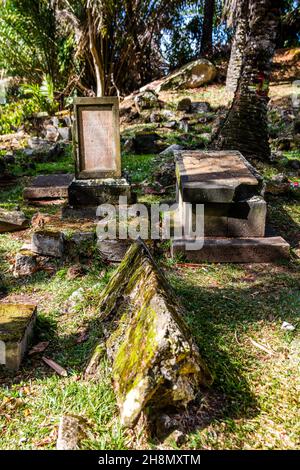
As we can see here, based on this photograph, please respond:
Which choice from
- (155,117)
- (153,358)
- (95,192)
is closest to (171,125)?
(155,117)

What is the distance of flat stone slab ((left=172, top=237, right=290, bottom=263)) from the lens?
3994mm

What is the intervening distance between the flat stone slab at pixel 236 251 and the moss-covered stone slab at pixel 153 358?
1.67 metres

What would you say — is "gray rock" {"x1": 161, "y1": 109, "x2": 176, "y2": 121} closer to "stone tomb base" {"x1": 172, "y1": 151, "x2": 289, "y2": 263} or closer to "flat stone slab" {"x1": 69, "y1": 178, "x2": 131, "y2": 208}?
"flat stone slab" {"x1": 69, "y1": 178, "x2": 131, "y2": 208}

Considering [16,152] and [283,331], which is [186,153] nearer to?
[283,331]

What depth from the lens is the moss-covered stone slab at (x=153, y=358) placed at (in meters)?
1.86

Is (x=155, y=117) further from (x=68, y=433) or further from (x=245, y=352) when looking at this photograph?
(x=68, y=433)

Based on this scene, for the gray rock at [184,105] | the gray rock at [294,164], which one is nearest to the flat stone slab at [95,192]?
the gray rock at [294,164]

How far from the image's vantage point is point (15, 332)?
2494mm

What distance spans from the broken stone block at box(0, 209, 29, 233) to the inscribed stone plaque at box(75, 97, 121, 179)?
1009mm

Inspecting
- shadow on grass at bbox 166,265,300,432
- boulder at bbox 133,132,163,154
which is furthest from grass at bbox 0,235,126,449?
boulder at bbox 133,132,163,154

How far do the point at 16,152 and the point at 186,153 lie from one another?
5.41 metres

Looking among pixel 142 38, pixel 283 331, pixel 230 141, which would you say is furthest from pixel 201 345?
pixel 142 38

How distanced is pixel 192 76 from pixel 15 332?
12792mm

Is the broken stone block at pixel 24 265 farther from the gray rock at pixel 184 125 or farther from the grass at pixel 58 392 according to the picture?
the gray rock at pixel 184 125
